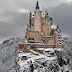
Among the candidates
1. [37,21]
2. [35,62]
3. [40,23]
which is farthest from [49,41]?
[35,62]

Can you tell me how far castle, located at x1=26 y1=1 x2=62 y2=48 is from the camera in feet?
216

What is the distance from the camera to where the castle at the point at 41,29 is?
6569 centimetres

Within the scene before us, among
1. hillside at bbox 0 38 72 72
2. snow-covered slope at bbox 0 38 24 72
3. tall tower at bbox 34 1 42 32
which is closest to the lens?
hillside at bbox 0 38 72 72

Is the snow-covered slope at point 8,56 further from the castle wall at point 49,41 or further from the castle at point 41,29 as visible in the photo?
the castle wall at point 49,41

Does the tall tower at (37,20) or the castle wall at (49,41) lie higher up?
the tall tower at (37,20)

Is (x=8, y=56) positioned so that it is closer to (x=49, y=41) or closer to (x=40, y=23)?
(x=40, y=23)

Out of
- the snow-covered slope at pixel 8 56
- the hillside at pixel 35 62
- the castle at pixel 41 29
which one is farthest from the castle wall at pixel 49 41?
the snow-covered slope at pixel 8 56

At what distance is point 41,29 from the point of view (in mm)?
69938

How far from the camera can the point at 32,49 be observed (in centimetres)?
6084

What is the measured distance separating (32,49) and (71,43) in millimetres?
19294

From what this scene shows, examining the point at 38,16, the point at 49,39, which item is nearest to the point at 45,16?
the point at 38,16

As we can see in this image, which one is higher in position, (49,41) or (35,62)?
(49,41)

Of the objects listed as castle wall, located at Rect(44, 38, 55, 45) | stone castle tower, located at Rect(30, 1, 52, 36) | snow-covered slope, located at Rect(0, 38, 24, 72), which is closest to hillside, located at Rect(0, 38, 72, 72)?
snow-covered slope, located at Rect(0, 38, 24, 72)

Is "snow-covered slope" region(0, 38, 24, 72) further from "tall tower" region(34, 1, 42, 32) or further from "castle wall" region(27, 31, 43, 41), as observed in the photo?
"tall tower" region(34, 1, 42, 32)
